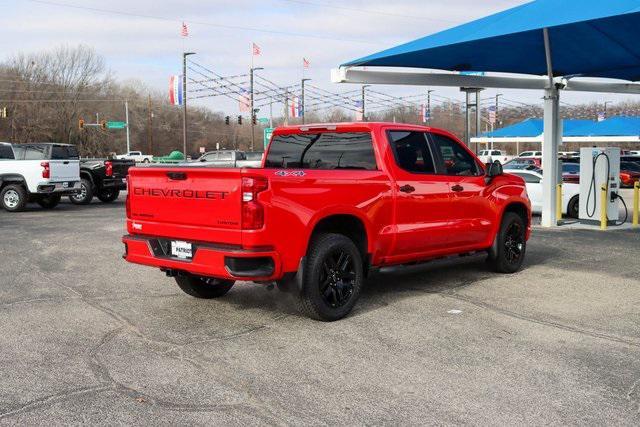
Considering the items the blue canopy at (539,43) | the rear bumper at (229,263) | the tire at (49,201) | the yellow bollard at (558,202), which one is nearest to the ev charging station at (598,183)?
the yellow bollard at (558,202)

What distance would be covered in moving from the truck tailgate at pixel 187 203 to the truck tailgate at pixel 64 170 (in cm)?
1269

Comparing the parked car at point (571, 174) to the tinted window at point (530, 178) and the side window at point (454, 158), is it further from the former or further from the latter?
the side window at point (454, 158)

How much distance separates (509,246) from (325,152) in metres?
3.06

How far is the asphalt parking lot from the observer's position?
412cm

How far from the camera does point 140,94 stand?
11056 centimetres

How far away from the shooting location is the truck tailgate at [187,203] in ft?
18.7

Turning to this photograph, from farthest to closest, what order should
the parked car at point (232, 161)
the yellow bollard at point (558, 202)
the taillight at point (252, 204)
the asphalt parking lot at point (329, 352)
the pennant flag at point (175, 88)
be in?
the pennant flag at point (175, 88)
the yellow bollard at point (558, 202)
the parked car at point (232, 161)
the taillight at point (252, 204)
the asphalt parking lot at point (329, 352)

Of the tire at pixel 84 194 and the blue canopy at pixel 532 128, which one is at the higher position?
the blue canopy at pixel 532 128

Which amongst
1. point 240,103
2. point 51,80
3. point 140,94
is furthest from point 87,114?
point 240,103

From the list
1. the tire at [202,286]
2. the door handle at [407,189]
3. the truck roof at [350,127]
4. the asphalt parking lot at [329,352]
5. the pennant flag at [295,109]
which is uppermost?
the pennant flag at [295,109]

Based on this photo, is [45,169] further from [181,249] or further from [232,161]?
[181,249]

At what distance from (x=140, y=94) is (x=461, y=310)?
110m

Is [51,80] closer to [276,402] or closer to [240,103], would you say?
[240,103]

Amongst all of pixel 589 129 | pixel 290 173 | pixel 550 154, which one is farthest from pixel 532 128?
pixel 290 173
